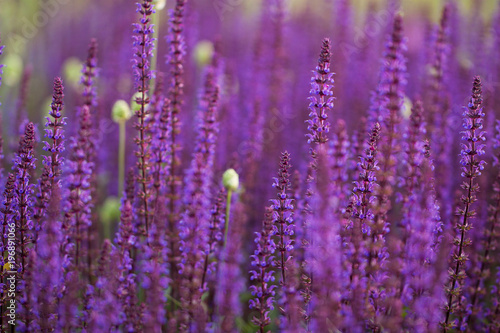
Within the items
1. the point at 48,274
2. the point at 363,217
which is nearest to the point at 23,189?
the point at 48,274

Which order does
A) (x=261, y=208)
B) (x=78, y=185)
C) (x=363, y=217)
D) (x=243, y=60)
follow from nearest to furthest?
(x=363, y=217)
(x=78, y=185)
(x=261, y=208)
(x=243, y=60)

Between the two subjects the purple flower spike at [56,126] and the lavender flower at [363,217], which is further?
the purple flower spike at [56,126]

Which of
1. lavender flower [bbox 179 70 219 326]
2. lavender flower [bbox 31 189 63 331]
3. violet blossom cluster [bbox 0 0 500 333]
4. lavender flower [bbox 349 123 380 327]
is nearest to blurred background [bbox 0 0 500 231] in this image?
violet blossom cluster [bbox 0 0 500 333]

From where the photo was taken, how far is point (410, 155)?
3.19 meters

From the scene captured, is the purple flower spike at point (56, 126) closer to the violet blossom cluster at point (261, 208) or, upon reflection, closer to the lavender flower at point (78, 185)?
the violet blossom cluster at point (261, 208)

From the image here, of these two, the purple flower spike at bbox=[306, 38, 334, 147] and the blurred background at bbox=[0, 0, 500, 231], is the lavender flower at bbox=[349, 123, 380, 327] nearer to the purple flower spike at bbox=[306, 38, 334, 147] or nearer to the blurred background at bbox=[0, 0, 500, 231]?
the purple flower spike at bbox=[306, 38, 334, 147]

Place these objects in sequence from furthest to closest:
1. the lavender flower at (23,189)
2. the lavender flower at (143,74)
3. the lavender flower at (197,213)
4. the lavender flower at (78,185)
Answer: the lavender flower at (143,74) → the lavender flower at (78,185) → the lavender flower at (23,189) → the lavender flower at (197,213)

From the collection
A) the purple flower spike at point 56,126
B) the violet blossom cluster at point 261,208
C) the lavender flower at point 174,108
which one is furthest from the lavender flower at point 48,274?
the lavender flower at point 174,108

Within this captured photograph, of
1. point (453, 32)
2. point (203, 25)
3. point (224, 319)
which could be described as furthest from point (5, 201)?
point (203, 25)

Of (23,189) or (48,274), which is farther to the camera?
(23,189)

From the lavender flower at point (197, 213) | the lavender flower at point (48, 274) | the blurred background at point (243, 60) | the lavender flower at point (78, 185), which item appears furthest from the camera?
the blurred background at point (243, 60)

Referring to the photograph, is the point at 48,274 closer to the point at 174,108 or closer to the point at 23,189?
the point at 23,189

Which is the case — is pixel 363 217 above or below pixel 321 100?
below

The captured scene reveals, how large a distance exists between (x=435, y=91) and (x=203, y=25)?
6847mm
